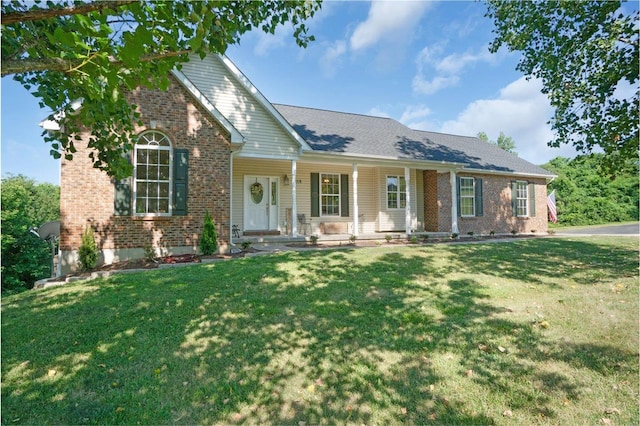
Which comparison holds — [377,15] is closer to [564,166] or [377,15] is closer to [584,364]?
[584,364]

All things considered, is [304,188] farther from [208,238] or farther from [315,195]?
[208,238]

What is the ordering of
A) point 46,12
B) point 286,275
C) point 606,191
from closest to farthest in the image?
1. point 46,12
2. point 286,275
3. point 606,191

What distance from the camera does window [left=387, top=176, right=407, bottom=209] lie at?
16359 mm

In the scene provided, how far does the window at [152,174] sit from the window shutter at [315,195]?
646 centimetres

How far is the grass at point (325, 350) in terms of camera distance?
2.81 metres

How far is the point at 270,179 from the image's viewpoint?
46.0 feet

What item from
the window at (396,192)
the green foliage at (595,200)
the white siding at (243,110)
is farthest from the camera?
the green foliage at (595,200)

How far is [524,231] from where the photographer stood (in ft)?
60.4

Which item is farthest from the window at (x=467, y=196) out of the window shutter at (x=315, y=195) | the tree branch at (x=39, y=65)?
the tree branch at (x=39, y=65)

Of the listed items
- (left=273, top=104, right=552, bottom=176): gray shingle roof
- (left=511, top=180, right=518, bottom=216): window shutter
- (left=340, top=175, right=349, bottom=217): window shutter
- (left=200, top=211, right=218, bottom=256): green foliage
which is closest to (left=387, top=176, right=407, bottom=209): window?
(left=273, top=104, right=552, bottom=176): gray shingle roof

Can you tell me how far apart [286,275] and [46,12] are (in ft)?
17.1

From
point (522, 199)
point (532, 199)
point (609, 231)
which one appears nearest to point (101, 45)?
point (522, 199)

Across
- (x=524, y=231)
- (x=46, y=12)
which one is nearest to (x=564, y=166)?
(x=524, y=231)

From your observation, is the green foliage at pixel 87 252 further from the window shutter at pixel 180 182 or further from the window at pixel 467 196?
the window at pixel 467 196
